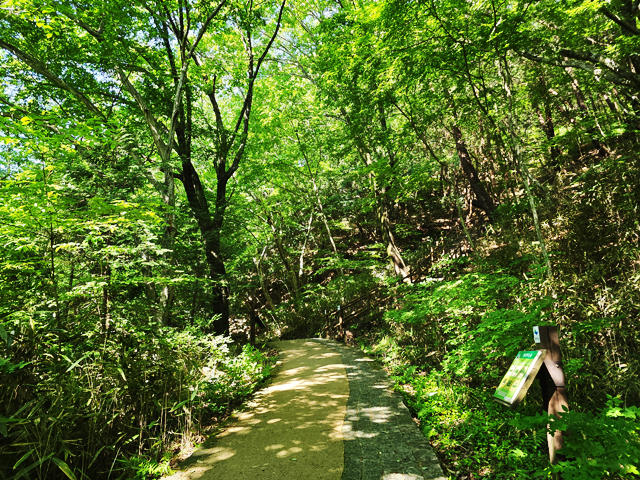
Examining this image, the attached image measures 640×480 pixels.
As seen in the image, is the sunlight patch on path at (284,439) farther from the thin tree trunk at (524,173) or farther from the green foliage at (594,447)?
the thin tree trunk at (524,173)

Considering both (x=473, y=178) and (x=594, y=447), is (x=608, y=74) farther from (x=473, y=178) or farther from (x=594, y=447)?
(x=594, y=447)

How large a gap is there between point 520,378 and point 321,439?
236 cm

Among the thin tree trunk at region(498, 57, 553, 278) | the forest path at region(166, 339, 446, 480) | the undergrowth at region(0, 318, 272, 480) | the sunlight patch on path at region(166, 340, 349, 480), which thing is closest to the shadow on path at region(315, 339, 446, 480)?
the forest path at region(166, 339, 446, 480)

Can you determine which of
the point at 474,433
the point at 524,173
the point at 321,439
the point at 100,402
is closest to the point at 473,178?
the point at 524,173

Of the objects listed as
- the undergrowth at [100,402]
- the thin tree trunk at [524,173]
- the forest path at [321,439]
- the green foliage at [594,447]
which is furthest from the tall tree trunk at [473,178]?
the undergrowth at [100,402]

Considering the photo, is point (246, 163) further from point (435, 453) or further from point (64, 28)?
point (435, 453)

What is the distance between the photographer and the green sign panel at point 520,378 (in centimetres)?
211

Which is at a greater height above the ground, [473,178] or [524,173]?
[473,178]

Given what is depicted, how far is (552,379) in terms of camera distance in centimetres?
224

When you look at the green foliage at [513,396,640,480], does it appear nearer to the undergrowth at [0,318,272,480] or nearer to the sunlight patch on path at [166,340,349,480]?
the sunlight patch on path at [166,340,349,480]

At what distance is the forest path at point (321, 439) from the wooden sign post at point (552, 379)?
1000 millimetres

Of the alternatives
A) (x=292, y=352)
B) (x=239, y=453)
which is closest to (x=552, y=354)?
(x=239, y=453)

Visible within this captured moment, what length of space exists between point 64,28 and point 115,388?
7.73 m

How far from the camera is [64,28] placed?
21.9 feet
